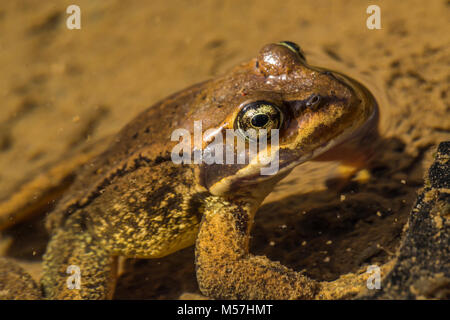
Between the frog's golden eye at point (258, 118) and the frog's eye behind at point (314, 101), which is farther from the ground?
the frog's eye behind at point (314, 101)

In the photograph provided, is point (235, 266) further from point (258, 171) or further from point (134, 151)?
point (134, 151)

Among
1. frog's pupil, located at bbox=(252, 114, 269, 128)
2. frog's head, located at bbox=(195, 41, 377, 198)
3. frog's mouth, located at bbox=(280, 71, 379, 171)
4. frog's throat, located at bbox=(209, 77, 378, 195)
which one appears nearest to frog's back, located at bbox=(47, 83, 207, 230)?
frog's head, located at bbox=(195, 41, 377, 198)

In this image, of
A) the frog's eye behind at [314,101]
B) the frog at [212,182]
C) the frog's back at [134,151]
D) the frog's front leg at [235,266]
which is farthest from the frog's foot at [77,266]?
the frog's eye behind at [314,101]

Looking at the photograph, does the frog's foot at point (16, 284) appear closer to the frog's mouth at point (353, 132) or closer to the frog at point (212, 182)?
the frog at point (212, 182)

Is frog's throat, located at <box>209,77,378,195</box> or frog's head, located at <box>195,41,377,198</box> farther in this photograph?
frog's throat, located at <box>209,77,378,195</box>

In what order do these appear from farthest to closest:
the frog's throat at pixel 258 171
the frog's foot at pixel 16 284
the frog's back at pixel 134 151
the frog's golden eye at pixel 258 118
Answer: the frog's foot at pixel 16 284
the frog's back at pixel 134 151
the frog's throat at pixel 258 171
the frog's golden eye at pixel 258 118

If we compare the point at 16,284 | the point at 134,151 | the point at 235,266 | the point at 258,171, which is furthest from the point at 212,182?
the point at 16,284

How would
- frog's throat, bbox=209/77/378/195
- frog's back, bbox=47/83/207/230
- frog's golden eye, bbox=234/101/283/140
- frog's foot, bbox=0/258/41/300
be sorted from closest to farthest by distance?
frog's golden eye, bbox=234/101/283/140 < frog's throat, bbox=209/77/378/195 < frog's back, bbox=47/83/207/230 < frog's foot, bbox=0/258/41/300

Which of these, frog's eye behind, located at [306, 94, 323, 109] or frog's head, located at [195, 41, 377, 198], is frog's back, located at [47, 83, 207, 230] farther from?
frog's eye behind, located at [306, 94, 323, 109]
